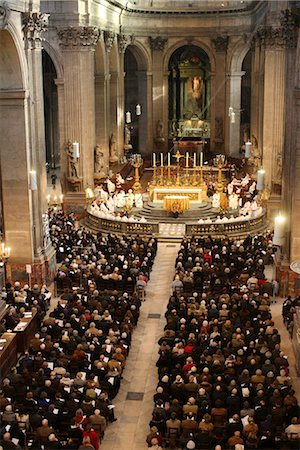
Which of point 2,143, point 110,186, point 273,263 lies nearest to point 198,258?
point 273,263

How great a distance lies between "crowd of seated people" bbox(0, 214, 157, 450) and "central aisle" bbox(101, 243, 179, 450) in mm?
388

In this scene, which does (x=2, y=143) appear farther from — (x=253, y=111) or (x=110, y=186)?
(x=253, y=111)

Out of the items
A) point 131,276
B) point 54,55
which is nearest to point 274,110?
point 54,55

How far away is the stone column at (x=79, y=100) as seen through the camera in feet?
127

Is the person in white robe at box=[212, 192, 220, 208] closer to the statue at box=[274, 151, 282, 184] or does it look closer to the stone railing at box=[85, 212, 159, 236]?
the statue at box=[274, 151, 282, 184]

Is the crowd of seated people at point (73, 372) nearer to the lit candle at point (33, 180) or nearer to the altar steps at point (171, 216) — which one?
the lit candle at point (33, 180)

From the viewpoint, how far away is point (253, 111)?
161 ft

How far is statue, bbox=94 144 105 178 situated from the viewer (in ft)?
139

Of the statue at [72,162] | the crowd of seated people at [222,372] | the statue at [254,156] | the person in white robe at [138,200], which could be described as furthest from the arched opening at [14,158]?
the statue at [254,156]

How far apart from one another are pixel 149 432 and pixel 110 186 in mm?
26294

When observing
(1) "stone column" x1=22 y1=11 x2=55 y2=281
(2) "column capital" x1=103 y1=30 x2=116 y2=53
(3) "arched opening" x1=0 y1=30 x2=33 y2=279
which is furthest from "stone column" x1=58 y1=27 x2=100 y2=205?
(3) "arched opening" x1=0 y1=30 x2=33 y2=279

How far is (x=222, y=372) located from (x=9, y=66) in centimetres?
1417

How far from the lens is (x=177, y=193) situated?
4019 cm

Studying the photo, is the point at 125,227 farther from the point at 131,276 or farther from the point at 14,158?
the point at 14,158
